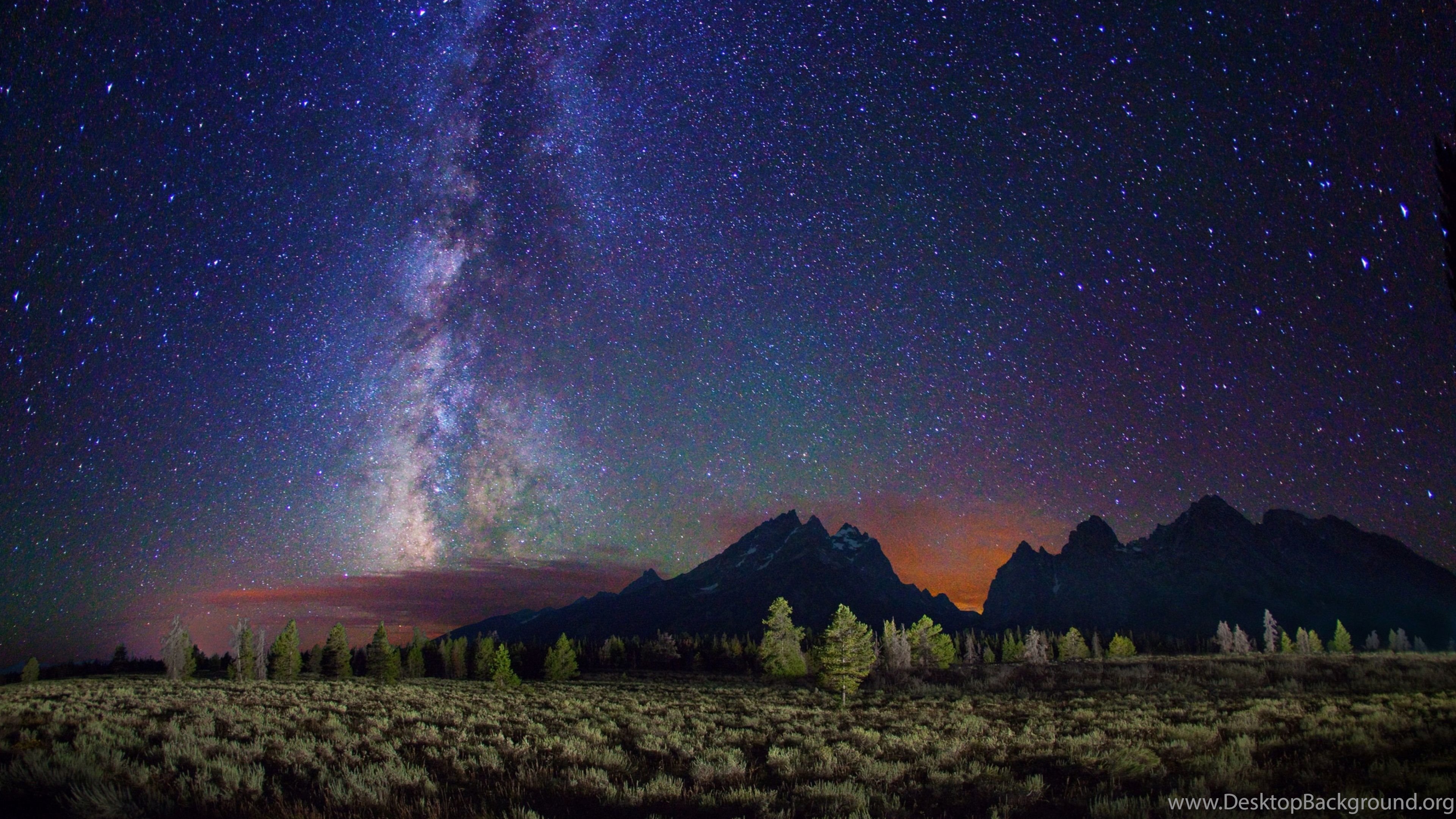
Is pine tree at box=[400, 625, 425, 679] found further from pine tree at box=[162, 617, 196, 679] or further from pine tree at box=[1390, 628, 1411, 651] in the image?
pine tree at box=[1390, 628, 1411, 651]

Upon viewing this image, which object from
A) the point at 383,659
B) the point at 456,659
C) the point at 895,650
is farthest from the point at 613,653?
the point at 895,650

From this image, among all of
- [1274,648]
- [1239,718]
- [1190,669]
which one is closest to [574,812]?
[1239,718]

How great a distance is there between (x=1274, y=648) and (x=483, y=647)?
107077 mm

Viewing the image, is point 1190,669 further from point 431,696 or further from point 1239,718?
point 431,696

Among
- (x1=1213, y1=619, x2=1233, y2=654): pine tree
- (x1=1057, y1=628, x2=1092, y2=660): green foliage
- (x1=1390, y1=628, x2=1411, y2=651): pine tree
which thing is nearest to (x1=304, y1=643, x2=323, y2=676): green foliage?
(x1=1057, y1=628, x2=1092, y2=660): green foliage

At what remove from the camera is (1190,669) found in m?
41.1

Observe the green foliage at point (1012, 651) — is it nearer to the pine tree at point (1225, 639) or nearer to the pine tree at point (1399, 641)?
the pine tree at point (1225, 639)

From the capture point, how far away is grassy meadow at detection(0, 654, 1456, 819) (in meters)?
8.82

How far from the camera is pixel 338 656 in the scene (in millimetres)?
Answer: 71938

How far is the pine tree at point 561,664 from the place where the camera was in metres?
64.3

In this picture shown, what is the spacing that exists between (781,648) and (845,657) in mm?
22127

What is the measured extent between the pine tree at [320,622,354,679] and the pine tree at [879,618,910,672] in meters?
61.4

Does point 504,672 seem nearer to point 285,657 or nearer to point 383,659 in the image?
point 383,659

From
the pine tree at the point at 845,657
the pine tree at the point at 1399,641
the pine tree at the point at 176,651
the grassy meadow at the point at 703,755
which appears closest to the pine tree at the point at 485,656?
the pine tree at the point at 176,651
